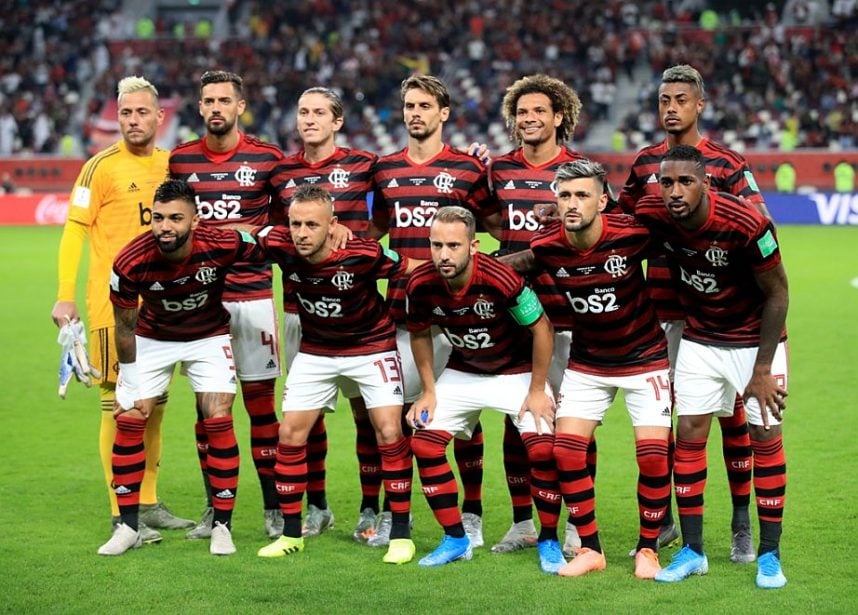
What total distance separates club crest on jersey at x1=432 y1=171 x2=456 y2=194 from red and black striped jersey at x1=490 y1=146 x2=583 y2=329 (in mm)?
230

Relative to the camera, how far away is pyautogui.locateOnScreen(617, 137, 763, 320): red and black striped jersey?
6566mm

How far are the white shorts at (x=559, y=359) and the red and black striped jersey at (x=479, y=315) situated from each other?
31 cm

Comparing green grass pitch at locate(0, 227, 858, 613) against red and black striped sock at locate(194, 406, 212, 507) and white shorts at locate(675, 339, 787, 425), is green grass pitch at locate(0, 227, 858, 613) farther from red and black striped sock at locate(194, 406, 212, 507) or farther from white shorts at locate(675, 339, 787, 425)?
white shorts at locate(675, 339, 787, 425)

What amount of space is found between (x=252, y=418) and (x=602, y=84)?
27894mm

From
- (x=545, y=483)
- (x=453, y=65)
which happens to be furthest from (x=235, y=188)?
(x=453, y=65)

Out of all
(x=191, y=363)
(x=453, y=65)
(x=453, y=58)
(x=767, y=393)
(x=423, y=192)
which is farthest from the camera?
(x=453, y=58)

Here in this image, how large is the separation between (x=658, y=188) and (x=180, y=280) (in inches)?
101

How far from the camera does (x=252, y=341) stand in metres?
7.12

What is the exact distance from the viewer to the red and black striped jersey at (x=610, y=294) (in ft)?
20.0

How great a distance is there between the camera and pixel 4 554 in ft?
21.6

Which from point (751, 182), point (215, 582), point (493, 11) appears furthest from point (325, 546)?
point (493, 11)

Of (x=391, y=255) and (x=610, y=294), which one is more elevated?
(x=391, y=255)

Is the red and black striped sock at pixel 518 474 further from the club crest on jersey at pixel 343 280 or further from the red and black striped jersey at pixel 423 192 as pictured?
the club crest on jersey at pixel 343 280

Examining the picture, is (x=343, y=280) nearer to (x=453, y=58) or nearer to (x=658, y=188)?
(x=658, y=188)
